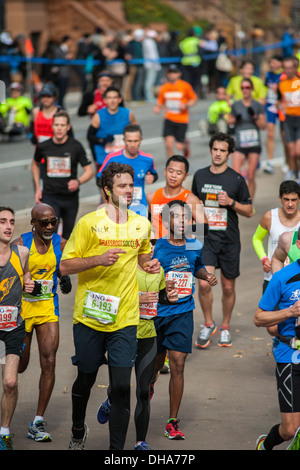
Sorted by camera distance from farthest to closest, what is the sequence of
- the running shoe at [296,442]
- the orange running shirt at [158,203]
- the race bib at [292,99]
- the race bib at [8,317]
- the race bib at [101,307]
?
the race bib at [292,99], the orange running shirt at [158,203], the race bib at [8,317], the race bib at [101,307], the running shoe at [296,442]

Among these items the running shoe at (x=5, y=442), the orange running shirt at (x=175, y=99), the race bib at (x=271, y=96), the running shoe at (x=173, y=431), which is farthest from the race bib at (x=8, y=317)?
the race bib at (x=271, y=96)

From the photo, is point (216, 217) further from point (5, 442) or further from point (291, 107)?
point (291, 107)

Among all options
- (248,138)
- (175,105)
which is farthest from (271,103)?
(248,138)

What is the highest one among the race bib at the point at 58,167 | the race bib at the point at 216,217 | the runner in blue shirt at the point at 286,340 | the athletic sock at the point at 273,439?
the race bib at the point at 58,167

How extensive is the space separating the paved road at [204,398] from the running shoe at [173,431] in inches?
2.2

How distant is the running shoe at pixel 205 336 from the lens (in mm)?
9562

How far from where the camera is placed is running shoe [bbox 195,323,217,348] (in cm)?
956

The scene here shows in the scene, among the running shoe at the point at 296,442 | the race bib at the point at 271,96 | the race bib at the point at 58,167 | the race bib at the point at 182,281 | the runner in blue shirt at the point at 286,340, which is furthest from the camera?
the race bib at the point at 271,96

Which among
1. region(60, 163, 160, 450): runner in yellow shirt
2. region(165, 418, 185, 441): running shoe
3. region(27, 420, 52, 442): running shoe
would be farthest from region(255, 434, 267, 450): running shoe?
region(27, 420, 52, 442): running shoe

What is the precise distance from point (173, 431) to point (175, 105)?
394 inches

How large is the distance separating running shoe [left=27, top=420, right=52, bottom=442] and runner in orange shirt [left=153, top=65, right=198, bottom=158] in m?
9.72

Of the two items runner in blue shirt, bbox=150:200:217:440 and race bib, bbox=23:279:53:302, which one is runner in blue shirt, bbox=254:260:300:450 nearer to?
runner in blue shirt, bbox=150:200:217:440

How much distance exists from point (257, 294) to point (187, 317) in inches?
154

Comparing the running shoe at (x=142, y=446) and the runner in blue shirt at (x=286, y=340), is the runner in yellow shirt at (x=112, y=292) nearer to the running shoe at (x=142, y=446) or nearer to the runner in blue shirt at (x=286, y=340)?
the running shoe at (x=142, y=446)
